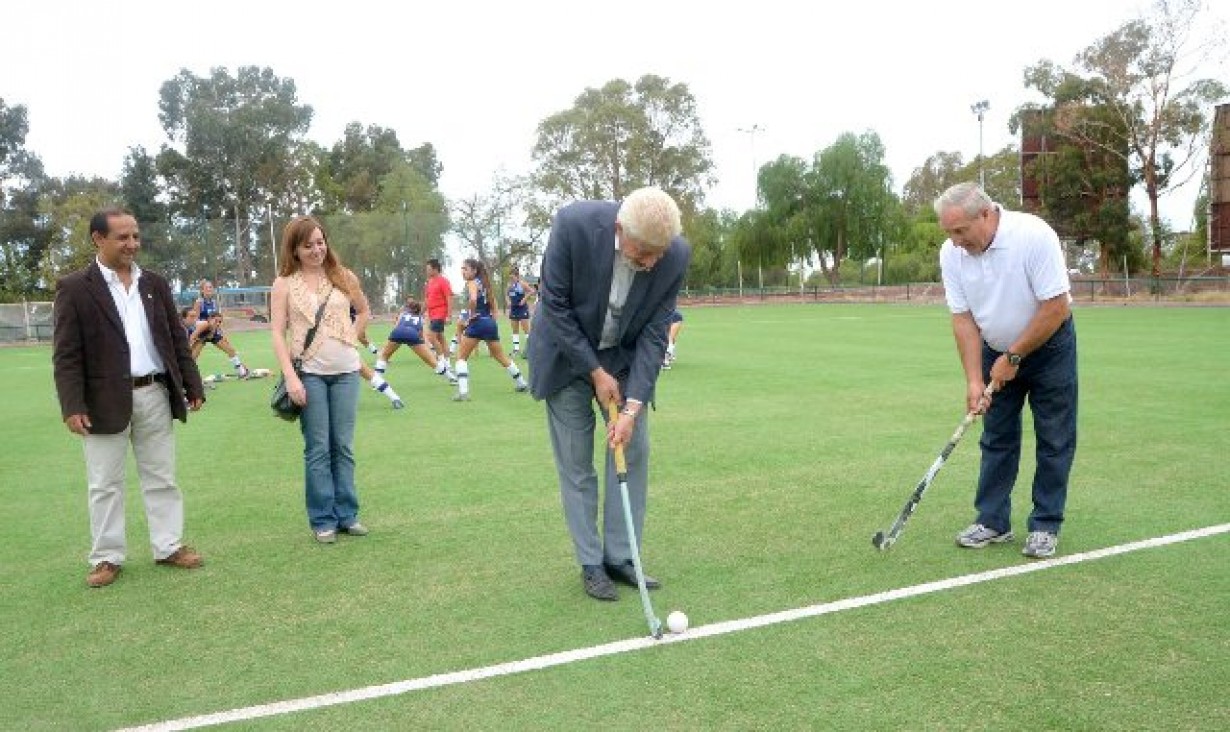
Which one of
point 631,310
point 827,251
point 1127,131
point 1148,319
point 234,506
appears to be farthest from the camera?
point 827,251

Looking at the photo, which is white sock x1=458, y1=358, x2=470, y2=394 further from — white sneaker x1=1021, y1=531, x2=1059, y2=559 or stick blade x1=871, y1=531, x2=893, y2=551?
white sneaker x1=1021, y1=531, x2=1059, y2=559

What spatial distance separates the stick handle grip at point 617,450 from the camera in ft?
14.5

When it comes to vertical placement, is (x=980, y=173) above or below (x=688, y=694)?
above

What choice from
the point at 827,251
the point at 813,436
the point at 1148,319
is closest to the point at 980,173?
the point at 827,251

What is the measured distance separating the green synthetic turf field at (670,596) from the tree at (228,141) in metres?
57.5

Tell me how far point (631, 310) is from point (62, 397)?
9.72ft

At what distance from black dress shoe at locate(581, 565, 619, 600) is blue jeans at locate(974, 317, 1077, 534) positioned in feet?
6.94

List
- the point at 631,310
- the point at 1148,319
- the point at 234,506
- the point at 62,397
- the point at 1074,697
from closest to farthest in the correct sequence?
the point at 1074,697 < the point at 631,310 < the point at 62,397 < the point at 234,506 < the point at 1148,319

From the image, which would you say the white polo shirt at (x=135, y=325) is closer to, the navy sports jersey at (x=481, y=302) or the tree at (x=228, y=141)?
the navy sports jersey at (x=481, y=302)

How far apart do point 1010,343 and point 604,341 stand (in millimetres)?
2120

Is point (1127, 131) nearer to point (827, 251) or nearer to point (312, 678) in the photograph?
point (827, 251)

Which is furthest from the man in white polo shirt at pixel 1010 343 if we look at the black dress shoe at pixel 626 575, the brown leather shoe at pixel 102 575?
the brown leather shoe at pixel 102 575

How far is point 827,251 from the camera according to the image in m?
59.0

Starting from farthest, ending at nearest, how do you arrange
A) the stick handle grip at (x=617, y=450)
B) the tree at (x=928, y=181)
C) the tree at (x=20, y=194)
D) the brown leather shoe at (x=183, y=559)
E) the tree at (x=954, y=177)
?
the tree at (x=928, y=181)
the tree at (x=954, y=177)
the tree at (x=20, y=194)
the brown leather shoe at (x=183, y=559)
the stick handle grip at (x=617, y=450)
